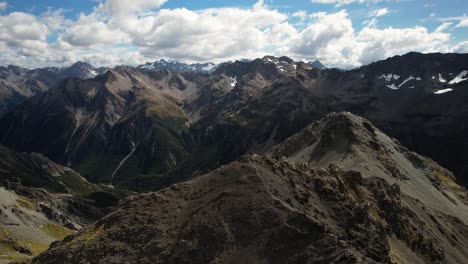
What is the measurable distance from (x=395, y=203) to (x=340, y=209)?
132 ft

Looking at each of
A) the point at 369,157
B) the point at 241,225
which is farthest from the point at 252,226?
the point at 369,157

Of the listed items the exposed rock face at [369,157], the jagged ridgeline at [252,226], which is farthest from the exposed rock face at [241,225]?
the exposed rock face at [369,157]

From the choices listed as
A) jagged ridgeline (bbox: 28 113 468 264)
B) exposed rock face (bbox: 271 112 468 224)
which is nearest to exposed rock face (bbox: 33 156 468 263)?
jagged ridgeline (bbox: 28 113 468 264)

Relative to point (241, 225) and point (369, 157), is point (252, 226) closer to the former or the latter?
point (241, 225)

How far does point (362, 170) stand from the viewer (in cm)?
13688

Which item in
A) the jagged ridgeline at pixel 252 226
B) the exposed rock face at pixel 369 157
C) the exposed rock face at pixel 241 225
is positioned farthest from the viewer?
the exposed rock face at pixel 369 157

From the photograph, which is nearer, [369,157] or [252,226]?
[252,226]

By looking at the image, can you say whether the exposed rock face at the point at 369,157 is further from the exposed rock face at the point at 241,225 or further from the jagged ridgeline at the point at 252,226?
the exposed rock face at the point at 241,225

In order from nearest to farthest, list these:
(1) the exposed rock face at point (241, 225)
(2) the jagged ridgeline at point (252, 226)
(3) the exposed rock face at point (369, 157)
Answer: (1) the exposed rock face at point (241, 225) → (2) the jagged ridgeline at point (252, 226) → (3) the exposed rock face at point (369, 157)

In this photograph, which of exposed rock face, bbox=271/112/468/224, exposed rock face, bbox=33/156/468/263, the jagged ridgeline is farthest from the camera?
exposed rock face, bbox=271/112/468/224

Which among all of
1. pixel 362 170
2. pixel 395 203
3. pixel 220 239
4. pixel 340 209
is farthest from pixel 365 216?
pixel 362 170

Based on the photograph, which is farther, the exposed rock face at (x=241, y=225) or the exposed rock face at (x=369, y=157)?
the exposed rock face at (x=369, y=157)

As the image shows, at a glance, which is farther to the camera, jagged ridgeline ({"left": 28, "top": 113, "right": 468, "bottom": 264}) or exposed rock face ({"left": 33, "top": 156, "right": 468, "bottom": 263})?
jagged ridgeline ({"left": 28, "top": 113, "right": 468, "bottom": 264})

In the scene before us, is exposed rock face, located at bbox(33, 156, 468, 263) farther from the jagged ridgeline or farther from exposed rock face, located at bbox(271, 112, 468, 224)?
exposed rock face, located at bbox(271, 112, 468, 224)
